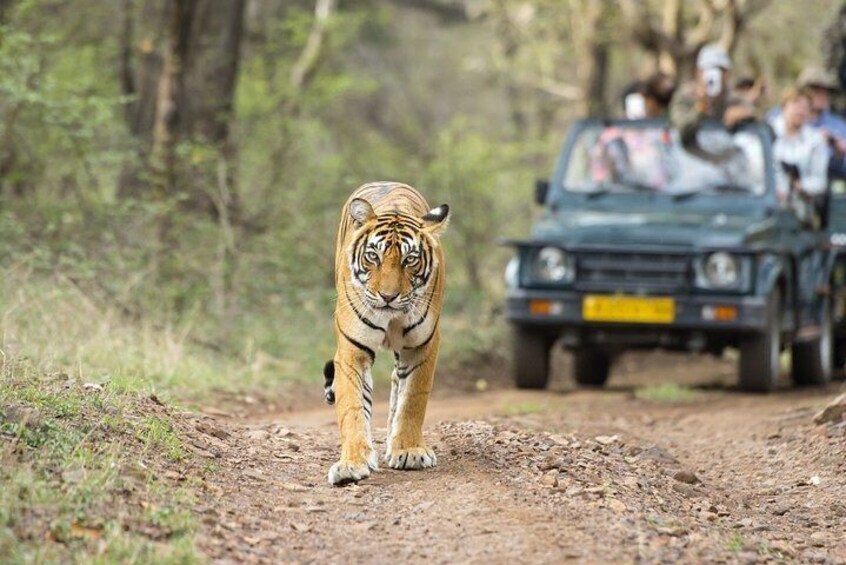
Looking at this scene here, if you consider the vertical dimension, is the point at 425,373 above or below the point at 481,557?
above

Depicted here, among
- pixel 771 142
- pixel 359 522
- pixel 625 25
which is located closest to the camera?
pixel 359 522

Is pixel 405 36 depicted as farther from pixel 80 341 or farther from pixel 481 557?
pixel 481 557

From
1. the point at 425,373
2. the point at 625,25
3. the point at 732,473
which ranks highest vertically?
the point at 625,25

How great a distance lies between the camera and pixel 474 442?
761 centimetres

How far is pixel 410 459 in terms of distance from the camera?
22.6 feet

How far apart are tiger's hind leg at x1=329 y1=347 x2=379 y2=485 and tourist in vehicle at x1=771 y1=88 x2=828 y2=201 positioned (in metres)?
7.49

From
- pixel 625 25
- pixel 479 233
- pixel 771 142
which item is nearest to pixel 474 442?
pixel 771 142

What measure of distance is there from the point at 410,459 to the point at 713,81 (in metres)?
6.70

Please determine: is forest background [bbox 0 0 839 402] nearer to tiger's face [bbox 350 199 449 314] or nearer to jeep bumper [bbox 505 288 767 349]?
tiger's face [bbox 350 199 449 314]

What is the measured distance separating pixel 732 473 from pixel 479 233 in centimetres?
861

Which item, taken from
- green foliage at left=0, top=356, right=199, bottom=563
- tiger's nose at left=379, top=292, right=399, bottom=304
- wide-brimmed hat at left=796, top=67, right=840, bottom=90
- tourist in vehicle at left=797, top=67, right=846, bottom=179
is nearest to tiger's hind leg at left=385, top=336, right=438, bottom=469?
tiger's nose at left=379, top=292, right=399, bottom=304

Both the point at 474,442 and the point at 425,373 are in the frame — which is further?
the point at 474,442

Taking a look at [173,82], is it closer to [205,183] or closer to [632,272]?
[205,183]

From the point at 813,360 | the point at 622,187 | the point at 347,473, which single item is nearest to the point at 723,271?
the point at 622,187
